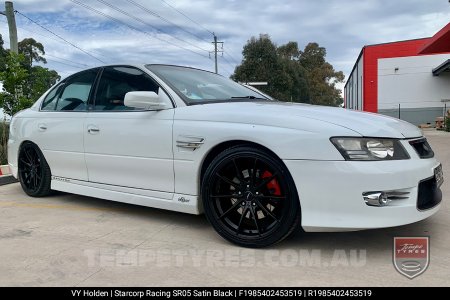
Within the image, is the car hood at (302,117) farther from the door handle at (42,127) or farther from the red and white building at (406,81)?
the red and white building at (406,81)

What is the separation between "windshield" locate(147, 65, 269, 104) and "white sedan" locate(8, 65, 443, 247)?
18 mm

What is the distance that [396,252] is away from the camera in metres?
3.14

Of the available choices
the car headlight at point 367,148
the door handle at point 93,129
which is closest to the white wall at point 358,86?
the door handle at point 93,129

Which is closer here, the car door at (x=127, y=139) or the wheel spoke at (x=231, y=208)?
the wheel spoke at (x=231, y=208)

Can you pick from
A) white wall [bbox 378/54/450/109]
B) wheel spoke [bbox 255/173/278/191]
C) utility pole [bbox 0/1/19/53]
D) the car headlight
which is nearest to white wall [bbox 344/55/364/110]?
white wall [bbox 378/54/450/109]

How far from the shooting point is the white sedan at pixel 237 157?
9.55 feet

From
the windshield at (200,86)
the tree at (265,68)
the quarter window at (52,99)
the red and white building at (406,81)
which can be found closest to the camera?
the windshield at (200,86)

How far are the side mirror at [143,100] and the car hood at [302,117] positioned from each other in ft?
1.39

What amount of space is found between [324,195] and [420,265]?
80 centimetres

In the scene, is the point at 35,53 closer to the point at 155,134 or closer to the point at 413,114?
the point at 413,114

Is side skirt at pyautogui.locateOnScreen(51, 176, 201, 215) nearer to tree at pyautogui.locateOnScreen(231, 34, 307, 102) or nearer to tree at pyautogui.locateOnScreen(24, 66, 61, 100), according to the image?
tree at pyautogui.locateOnScreen(24, 66, 61, 100)

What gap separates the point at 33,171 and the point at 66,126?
0.98 meters

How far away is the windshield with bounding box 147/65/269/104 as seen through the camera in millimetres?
3900

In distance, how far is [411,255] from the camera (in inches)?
121
